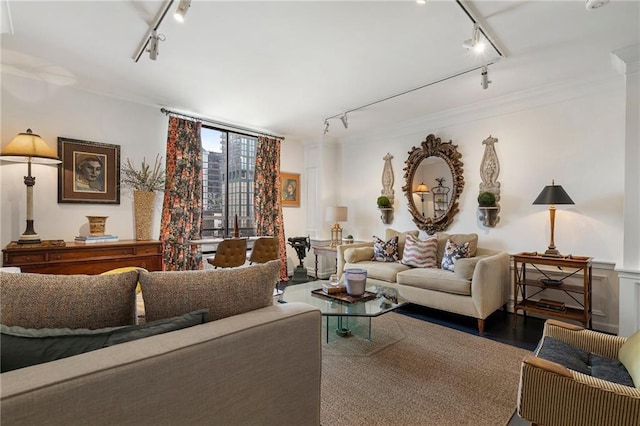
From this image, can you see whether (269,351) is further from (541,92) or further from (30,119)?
(541,92)

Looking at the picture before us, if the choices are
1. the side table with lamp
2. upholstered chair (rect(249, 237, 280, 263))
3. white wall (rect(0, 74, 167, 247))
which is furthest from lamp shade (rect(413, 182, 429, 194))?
white wall (rect(0, 74, 167, 247))

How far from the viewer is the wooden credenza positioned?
2852 mm

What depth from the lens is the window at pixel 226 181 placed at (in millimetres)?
4852

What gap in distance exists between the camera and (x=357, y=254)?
4.55 meters

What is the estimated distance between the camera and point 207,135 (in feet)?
16.0

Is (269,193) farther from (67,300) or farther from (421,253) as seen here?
(67,300)

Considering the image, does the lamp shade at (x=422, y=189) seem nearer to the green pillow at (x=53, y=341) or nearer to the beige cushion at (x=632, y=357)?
the beige cushion at (x=632, y=357)

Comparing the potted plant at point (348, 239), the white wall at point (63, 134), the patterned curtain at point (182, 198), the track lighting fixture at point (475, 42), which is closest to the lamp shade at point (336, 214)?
the potted plant at point (348, 239)

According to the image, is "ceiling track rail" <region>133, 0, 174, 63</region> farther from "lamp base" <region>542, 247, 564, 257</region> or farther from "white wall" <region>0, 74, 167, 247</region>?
"lamp base" <region>542, 247, 564, 257</region>

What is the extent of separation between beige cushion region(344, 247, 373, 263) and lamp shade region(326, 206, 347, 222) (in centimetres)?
92

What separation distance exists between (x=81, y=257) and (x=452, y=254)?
4184mm

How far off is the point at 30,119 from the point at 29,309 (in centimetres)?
337

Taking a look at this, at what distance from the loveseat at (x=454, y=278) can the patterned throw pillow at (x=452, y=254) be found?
7cm

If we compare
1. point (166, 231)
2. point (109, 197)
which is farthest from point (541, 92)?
point (109, 197)
